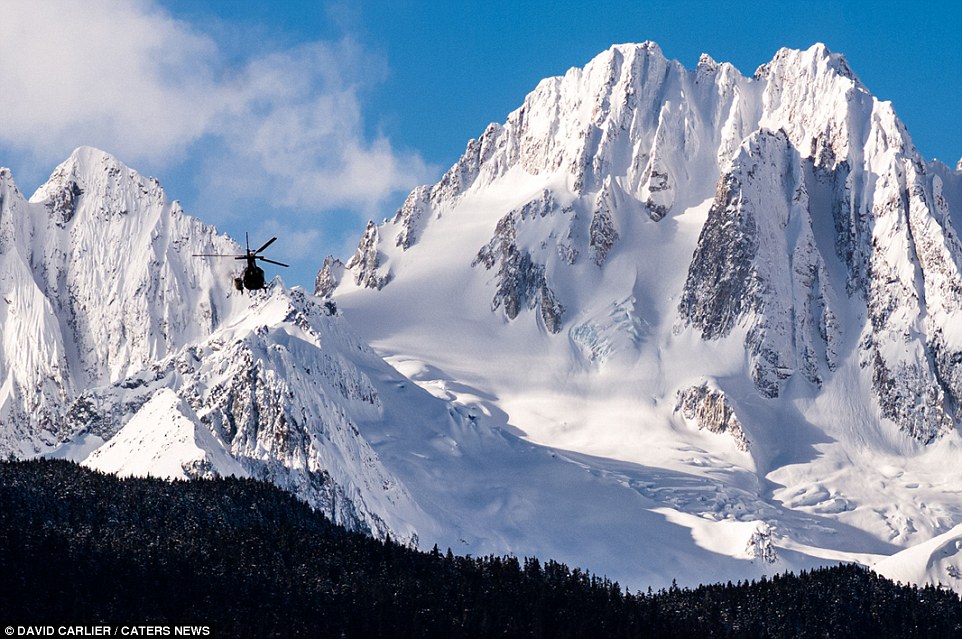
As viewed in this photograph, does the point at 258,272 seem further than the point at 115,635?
No

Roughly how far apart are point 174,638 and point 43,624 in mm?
14059

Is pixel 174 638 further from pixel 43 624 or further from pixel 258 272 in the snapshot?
pixel 258 272

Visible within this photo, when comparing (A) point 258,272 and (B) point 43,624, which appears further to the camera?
(B) point 43,624

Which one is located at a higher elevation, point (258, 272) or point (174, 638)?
point (258, 272)

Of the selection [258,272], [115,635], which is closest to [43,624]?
[115,635]

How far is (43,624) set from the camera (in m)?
200

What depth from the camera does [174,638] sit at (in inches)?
7766

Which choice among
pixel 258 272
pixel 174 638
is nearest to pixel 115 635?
pixel 174 638

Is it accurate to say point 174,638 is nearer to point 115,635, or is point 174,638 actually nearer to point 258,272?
point 115,635

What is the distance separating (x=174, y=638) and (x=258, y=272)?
208 feet

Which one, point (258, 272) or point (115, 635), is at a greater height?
point (258, 272)

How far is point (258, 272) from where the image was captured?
147125 mm

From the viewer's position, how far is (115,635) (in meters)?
198

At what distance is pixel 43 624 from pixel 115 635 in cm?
776
